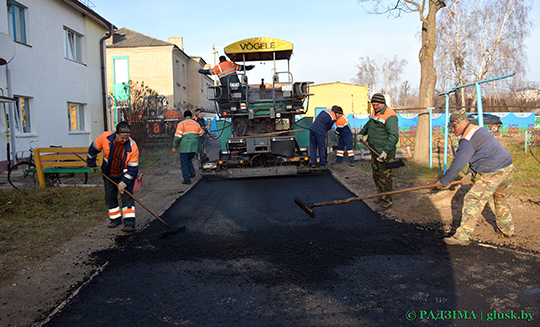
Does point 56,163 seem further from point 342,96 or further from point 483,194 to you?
point 342,96

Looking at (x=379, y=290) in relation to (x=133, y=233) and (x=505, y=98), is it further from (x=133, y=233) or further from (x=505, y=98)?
(x=505, y=98)

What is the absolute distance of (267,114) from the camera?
31.3 feet

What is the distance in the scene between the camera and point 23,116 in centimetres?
1162

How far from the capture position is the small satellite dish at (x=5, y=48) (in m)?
9.58

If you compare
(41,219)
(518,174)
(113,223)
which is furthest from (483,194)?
(41,219)

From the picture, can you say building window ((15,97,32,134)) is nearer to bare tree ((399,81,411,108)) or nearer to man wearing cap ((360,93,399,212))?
man wearing cap ((360,93,399,212))

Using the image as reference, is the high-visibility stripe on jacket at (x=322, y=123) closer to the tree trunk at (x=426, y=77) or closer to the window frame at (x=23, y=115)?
the tree trunk at (x=426, y=77)

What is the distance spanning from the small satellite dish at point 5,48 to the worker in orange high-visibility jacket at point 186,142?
189 inches

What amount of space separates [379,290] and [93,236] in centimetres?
377

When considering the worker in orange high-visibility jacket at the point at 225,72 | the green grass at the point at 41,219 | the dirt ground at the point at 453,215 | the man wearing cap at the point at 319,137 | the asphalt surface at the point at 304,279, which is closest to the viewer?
the asphalt surface at the point at 304,279

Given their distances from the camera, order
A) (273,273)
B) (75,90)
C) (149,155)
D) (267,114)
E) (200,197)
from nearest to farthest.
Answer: (273,273), (200,197), (267,114), (75,90), (149,155)

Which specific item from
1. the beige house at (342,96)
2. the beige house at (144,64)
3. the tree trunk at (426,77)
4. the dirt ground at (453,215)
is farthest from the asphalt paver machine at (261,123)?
the beige house at (342,96)

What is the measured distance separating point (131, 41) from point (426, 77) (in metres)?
23.1

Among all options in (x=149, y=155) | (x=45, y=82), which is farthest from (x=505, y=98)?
(x=45, y=82)
